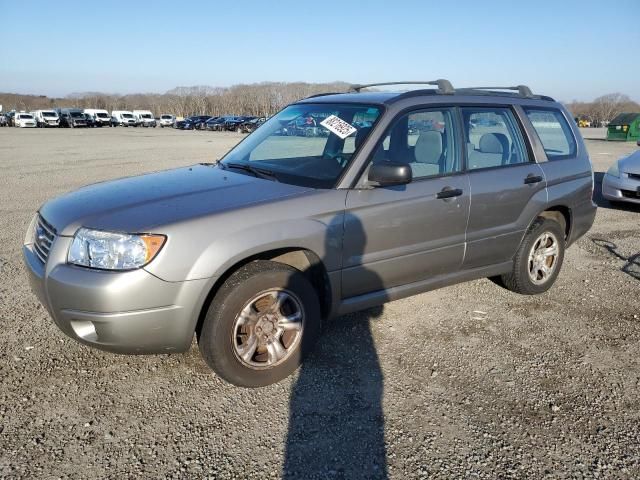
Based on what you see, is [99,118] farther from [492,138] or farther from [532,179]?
[532,179]

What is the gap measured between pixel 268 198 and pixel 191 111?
404 ft

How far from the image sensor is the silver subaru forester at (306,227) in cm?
277

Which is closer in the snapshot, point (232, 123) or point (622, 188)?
point (622, 188)

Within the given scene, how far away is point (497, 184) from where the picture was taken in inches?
161

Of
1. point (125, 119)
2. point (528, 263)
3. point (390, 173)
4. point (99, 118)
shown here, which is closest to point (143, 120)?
point (125, 119)

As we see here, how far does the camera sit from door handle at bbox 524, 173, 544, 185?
4.32m

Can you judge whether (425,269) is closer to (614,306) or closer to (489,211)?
(489,211)

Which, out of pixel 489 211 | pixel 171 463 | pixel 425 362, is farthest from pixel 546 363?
pixel 171 463

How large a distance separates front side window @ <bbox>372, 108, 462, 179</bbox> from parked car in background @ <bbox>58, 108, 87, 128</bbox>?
6223 cm

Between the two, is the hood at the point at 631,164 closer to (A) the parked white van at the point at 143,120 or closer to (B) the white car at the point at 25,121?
(B) the white car at the point at 25,121

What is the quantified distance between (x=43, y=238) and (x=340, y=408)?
6.95ft

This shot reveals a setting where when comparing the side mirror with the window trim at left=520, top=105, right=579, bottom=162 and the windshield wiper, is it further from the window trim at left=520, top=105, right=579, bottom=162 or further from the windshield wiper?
the window trim at left=520, top=105, right=579, bottom=162

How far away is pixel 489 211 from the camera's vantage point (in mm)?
4078

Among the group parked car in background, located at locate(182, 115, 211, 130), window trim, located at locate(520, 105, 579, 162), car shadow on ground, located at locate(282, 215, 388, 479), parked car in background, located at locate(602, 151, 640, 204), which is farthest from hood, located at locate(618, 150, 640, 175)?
parked car in background, located at locate(182, 115, 211, 130)
